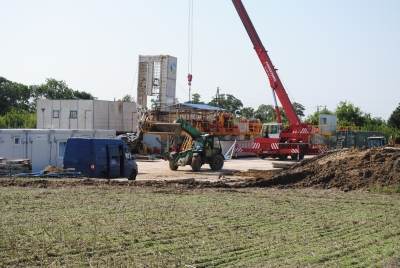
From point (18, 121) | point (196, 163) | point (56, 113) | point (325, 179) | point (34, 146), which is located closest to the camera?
point (325, 179)

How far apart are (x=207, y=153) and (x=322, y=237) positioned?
79.5ft

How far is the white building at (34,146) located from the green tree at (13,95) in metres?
77.7

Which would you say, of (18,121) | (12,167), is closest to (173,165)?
(12,167)

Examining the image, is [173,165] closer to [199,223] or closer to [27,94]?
[199,223]

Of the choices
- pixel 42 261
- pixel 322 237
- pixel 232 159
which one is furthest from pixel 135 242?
pixel 232 159

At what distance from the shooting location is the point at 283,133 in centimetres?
4875

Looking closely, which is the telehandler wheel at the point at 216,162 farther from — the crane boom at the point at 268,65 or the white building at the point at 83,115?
the white building at the point at 83,115

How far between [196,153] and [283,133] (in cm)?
1388

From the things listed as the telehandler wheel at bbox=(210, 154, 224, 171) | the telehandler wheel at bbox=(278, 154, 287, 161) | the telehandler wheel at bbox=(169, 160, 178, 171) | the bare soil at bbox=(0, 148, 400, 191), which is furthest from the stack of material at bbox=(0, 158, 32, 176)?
the telehandler wheel at bbox=(278, 154, 287, 161)

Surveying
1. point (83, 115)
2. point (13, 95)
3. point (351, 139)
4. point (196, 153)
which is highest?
point (13, 95)

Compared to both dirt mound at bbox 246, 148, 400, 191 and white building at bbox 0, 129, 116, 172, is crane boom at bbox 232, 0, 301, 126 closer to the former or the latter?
white building at bbox 0, 129, 116, 172

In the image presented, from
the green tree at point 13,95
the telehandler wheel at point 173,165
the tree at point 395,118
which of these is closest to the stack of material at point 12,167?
the telehandler wheel at point 173,165

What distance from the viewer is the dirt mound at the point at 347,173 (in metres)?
24.2

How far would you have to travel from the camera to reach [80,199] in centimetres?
1798
